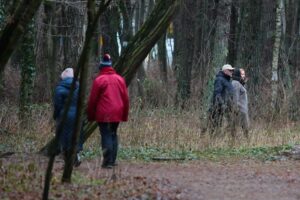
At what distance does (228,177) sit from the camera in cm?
1150

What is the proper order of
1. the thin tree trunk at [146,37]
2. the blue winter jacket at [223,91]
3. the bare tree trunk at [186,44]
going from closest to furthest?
the thin tree trunk at [146,37] < the blue winter jacket at [223,91] < the bare tree trunk at [186,44]

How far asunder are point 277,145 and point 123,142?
352 cm

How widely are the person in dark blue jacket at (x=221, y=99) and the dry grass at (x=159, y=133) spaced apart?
0.39 meters

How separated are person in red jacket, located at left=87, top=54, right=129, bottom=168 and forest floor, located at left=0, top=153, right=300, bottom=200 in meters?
0.32

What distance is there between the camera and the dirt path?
9883 millimetres

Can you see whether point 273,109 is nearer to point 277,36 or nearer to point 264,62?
point 277,36

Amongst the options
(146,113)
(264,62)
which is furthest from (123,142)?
(264,62)

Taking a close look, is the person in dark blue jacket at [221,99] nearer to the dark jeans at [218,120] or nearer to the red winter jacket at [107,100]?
the dark jeans at [218,120]

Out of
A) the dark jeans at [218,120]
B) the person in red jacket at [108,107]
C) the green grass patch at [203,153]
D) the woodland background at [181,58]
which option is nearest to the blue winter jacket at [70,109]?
the person in red jacket at [108,107]

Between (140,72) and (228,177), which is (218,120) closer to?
(228,177)

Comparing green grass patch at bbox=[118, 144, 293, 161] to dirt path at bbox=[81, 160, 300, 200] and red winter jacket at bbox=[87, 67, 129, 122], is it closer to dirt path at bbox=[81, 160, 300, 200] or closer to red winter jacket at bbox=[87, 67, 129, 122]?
dirt path at bbox=[81, 160, 300, 200]

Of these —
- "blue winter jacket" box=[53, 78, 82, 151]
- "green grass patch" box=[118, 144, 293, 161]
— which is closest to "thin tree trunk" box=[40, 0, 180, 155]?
"blue winter jacket" box=[53, 78, 82, 151]

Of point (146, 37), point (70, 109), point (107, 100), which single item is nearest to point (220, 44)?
point (146, 37)

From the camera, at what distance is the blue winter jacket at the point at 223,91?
52.0 feet
